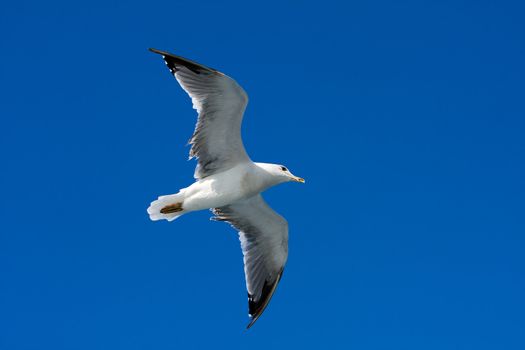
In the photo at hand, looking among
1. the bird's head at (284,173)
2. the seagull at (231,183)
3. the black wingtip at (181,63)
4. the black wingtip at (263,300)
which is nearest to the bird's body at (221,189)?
the seagull at (231,183)

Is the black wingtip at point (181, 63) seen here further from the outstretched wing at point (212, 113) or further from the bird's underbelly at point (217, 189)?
the bird's underbelly at point (217, 189)

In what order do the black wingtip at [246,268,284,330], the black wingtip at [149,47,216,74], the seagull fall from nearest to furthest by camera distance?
the black wingtip at [149,47,216,74] < the seagull < the black wingtip at [246,268,284,330]

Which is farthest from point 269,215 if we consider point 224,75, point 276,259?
point 224,75

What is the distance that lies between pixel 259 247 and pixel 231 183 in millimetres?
1643

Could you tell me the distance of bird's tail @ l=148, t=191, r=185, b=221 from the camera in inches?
396

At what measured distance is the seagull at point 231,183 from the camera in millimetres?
9570

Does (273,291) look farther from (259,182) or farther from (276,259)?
(259,182)

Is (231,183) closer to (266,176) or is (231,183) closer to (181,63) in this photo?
(266,176)

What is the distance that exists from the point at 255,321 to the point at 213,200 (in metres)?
2.14

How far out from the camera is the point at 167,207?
10094 millimetres

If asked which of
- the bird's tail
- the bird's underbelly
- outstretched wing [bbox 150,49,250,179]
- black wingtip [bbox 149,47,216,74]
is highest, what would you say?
black wingtip [bbox 149,47,216,74]

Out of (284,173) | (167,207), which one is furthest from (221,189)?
(284,173)

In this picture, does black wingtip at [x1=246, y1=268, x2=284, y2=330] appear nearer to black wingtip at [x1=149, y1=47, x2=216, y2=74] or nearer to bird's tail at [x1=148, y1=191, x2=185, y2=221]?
bird's tail at [x1=148, y1=191, x2=185, y2=221]

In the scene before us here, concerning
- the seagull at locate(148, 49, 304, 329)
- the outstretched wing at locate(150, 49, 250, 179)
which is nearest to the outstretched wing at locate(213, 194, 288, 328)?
the seagull at locate(148, 49, 304, 329)
